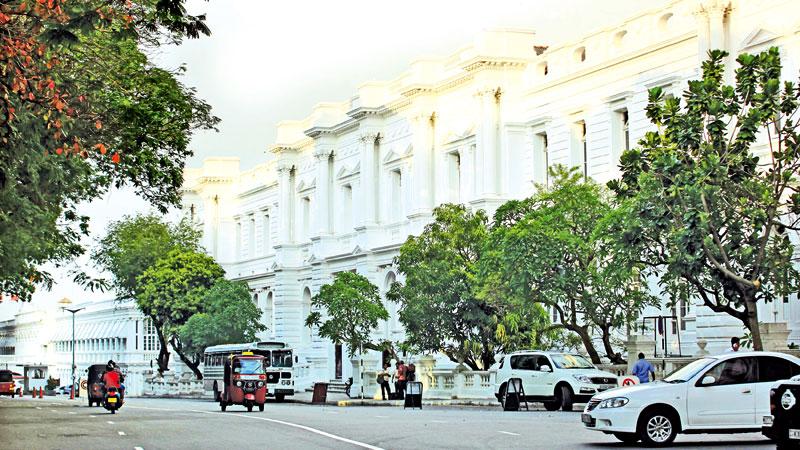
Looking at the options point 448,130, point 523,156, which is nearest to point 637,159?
point 523,156

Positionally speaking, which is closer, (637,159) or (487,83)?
(637,159)

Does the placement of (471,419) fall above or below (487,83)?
below

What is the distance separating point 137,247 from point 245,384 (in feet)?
148

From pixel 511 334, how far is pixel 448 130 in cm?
1644

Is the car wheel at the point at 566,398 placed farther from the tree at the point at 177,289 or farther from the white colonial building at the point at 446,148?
the tree at the point at 177,289

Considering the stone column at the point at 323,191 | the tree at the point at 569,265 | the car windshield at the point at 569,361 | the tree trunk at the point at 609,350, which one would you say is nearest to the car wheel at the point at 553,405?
the car windshield at the point at 569,361

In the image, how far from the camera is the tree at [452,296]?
49.2 meters

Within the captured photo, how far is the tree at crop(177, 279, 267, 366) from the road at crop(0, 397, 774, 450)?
1596 inches

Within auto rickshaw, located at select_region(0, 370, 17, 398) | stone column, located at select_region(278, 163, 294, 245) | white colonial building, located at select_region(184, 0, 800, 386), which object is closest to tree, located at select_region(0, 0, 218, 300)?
white colonial building, located at select_region(184, 0, 800, 386)

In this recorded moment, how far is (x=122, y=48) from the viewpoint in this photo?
2788 cm

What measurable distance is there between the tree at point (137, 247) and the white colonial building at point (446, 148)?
441cm

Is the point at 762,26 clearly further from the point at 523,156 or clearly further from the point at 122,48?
the point at 122,48

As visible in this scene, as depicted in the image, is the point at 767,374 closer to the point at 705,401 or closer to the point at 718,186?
the point at 705,401

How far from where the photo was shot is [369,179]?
69562 millimetres
